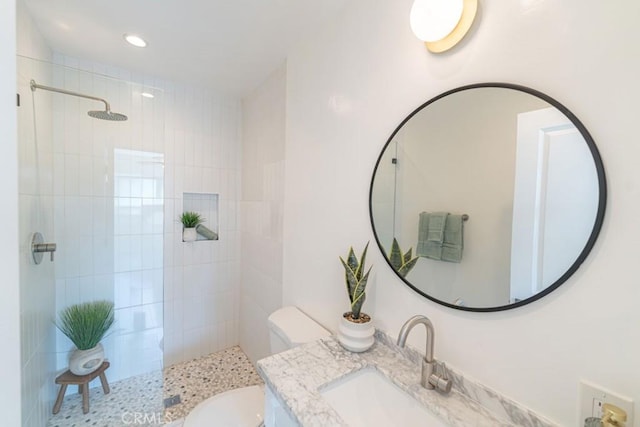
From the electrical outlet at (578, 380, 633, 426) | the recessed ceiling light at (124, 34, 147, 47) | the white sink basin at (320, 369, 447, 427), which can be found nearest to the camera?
the electrical outlet at (578, 380, 633, 426)

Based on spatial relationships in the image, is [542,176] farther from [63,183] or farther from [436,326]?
[63,183]

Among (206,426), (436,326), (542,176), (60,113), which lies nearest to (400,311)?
(436,326)

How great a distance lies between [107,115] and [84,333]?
1.54 meters

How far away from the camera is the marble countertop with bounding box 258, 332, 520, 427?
711 millimetres

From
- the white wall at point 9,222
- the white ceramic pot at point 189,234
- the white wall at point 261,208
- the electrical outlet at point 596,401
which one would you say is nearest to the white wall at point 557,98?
the electrical outlet at point 596,401

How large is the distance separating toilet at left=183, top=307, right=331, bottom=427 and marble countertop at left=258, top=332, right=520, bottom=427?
0.21 meters

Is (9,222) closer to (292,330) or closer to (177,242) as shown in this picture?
(292,330)

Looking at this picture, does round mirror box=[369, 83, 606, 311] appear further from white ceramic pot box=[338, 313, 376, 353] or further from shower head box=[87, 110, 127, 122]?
shower head box=[87, 110, 127, 122]

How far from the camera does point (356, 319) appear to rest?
1.05 m

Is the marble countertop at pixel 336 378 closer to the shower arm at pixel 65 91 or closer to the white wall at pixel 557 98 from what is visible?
the white wall at pixel 557 98

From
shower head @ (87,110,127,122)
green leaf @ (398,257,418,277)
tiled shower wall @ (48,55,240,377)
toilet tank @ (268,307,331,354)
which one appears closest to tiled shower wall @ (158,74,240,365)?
tiled shower wall @ (48,55,240,377)

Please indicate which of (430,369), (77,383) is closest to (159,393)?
(77,383)

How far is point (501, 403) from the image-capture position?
0.71 metres

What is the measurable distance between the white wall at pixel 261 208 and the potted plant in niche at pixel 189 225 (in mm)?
425
